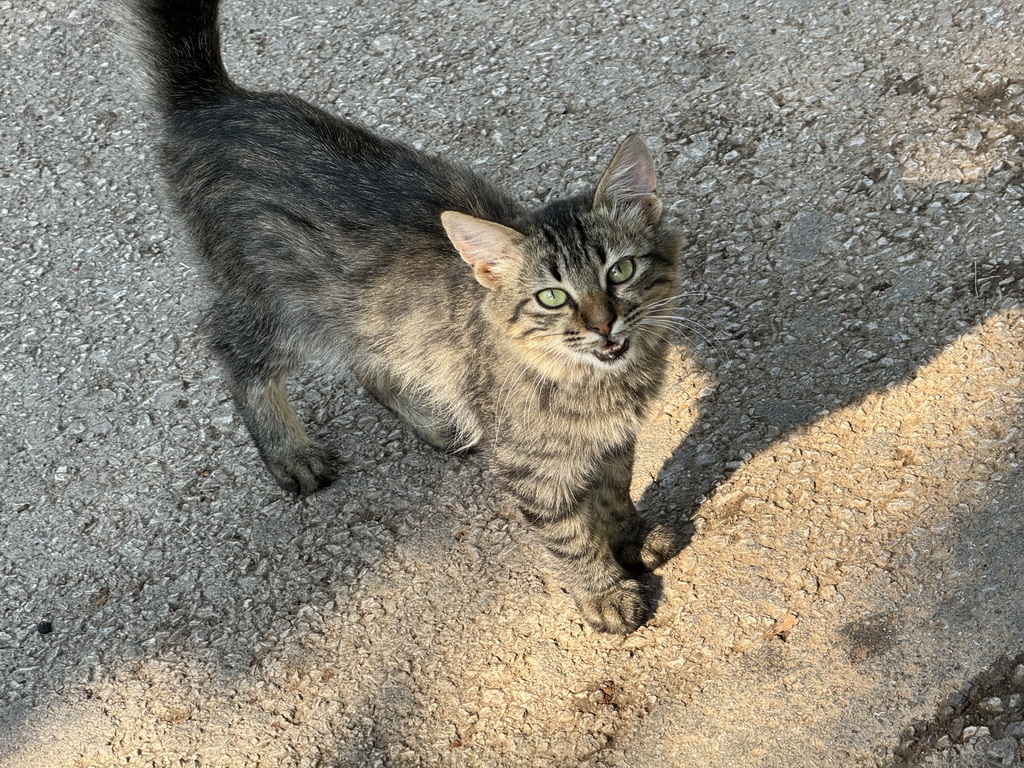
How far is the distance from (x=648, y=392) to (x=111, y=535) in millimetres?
2256

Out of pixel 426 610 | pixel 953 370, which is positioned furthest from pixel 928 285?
pixel 426 610

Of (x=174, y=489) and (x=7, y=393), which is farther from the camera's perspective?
(x=7, y=393)

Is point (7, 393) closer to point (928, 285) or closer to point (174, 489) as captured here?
point (174, 489)

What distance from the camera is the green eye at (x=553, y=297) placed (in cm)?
309

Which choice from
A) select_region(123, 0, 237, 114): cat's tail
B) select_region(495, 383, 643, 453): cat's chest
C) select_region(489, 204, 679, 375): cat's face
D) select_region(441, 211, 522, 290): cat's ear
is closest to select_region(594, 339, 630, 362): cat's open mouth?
select_region(489, 204, 679, 375): cat's face

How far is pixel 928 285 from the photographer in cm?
399

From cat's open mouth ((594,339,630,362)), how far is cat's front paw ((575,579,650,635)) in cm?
82

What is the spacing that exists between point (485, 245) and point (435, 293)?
0.46 metres

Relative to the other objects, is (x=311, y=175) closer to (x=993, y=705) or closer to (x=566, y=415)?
(x=566, y=415)

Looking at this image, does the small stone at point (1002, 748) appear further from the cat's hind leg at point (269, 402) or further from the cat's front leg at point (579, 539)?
the cat's hind leg at point (269, 402)

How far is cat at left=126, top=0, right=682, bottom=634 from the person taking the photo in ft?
10.3

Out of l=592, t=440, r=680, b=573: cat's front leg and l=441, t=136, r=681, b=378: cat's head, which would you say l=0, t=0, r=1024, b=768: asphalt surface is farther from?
l=441, t=136, r=681, b=378: cat's head

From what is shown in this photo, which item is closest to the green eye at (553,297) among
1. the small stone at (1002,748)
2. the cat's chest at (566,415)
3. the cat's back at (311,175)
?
the cat's chest at (566,415)

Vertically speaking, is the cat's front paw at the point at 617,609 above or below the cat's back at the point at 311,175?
below
